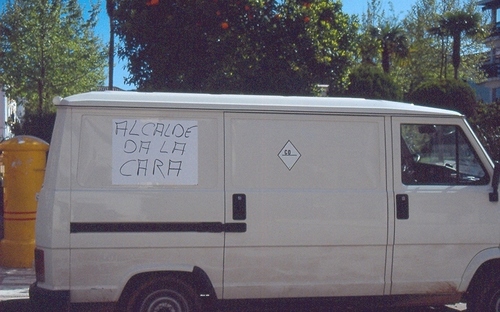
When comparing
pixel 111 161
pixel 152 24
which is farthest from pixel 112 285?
pixel 152 24

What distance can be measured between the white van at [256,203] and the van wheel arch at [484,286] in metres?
0.13

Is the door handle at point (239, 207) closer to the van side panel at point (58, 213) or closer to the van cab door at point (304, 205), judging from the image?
the van cab door at point (304, 205)

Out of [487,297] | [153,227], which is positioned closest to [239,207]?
[153,227]

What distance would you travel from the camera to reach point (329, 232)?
612cm

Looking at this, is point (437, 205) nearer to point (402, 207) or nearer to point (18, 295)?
point (402, 207)

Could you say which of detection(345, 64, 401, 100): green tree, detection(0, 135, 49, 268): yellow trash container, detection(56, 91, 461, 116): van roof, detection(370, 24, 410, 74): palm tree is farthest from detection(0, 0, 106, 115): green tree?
detection(56, 91, 461, 116): van roof

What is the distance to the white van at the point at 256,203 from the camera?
5840mm

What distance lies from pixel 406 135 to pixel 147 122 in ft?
7.39

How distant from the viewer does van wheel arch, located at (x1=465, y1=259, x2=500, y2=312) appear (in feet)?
21.5

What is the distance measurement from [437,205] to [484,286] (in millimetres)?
917

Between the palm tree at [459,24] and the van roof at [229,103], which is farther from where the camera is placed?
the palm tree at [459,24]

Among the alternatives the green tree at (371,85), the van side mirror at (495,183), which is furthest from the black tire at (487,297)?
the green tree at (371,85)

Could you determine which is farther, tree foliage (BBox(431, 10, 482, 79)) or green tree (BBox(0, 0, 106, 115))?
tree foliage (BBox(431, 10, 482, 79))

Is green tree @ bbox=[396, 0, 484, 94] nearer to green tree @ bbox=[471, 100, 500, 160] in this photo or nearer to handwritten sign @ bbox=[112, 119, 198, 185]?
green tree @ bbox=[471, 100, 500, 160]
